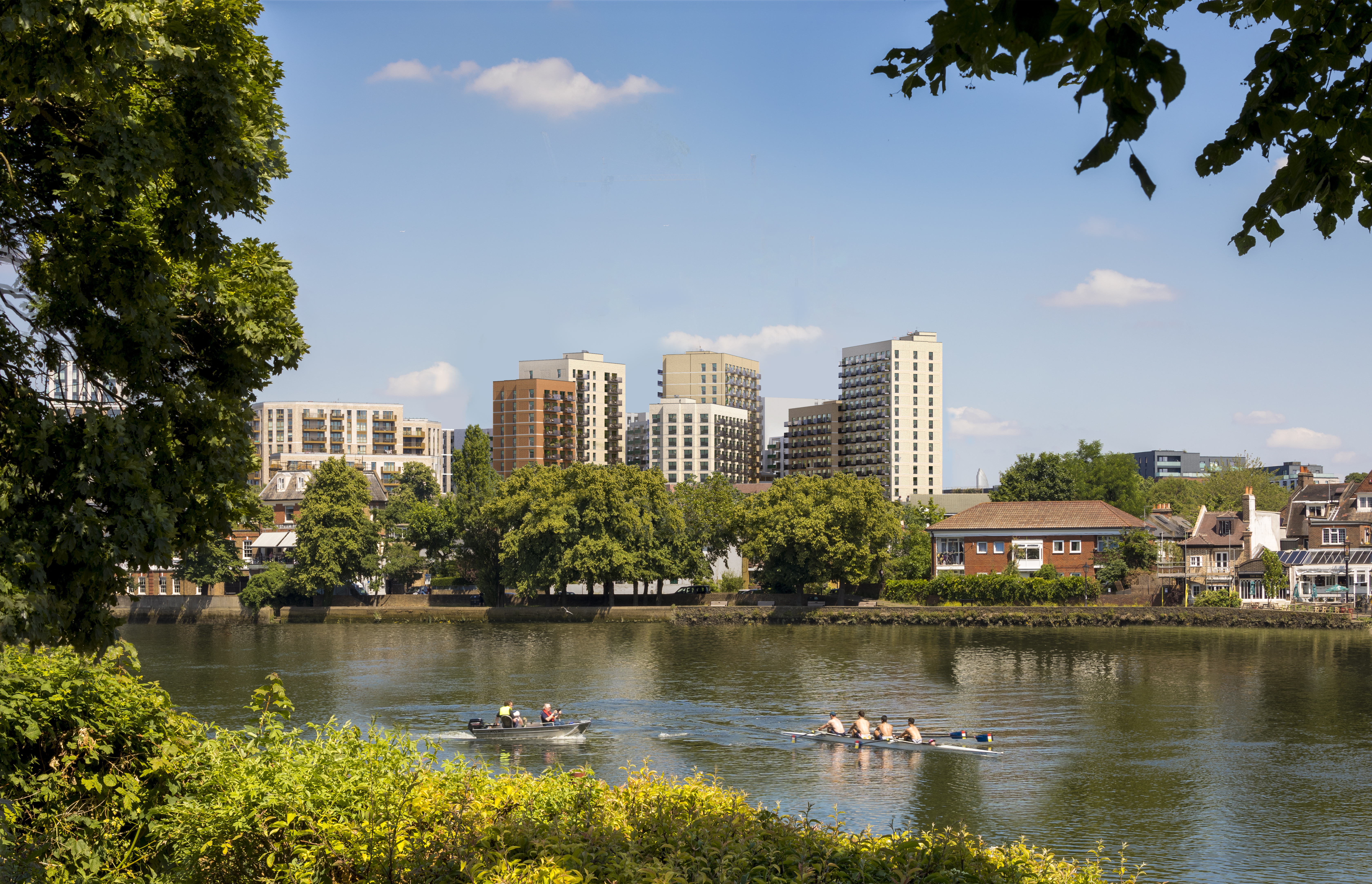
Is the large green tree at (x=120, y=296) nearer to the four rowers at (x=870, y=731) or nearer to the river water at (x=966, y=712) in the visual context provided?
the river water at (x=966, y=712)

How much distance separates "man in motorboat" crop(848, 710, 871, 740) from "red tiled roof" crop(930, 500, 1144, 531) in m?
60.6

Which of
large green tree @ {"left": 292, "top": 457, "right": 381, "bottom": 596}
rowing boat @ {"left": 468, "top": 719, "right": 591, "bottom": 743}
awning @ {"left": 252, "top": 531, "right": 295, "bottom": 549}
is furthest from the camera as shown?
awning @ {"left": 252, "top": 531, "right": 295, "bottom": 549}

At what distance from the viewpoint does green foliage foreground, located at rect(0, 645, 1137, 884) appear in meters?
9.31

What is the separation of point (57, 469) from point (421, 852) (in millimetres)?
6065

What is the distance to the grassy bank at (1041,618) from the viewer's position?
83812 millimetres

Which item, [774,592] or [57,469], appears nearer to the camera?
[57,469]

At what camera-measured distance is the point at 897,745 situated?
38969 millimetres

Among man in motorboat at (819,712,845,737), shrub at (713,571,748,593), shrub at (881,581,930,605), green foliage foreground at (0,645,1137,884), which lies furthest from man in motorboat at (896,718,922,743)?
shrub at (713,571,748,593)

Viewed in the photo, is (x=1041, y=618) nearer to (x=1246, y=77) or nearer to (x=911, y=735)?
(x=911, y=735)

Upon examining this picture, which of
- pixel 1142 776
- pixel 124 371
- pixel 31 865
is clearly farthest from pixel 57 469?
pixel 1142 776

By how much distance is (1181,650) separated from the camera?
69.0 metres

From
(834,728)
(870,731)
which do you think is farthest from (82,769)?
(834,728)

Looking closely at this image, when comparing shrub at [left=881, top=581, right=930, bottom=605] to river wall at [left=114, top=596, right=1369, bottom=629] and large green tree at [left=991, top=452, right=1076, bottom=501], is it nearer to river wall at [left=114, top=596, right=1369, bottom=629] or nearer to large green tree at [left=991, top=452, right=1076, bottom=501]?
river wall at [left=114, top=596, right=1369, bottom=629]

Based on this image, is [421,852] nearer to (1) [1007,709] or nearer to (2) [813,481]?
(1) [1007,709]
